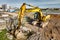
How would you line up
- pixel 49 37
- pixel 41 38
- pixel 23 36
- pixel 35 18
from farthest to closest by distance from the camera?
→ pixel 35 18 < pixel 23 36 < pixel 49 37 < pixel 41 38

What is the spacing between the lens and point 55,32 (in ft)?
69.4

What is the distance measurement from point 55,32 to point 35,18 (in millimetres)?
10452

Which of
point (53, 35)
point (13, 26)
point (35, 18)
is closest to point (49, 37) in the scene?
point (53, 35)

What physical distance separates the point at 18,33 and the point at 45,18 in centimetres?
766

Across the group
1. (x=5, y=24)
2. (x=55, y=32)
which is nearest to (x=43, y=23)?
(x=5, y=24)

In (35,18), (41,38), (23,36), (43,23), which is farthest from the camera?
(35,18)

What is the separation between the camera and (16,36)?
22688 mm

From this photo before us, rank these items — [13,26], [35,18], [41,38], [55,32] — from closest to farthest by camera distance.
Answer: [41,38], [55,32], [13,26], [35,18]

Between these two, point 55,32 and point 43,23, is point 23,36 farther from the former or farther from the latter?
point 43,23

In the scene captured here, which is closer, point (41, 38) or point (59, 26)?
point (41, 38)

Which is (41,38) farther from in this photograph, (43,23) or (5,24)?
(43,23)

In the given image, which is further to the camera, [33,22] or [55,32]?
[33,22]

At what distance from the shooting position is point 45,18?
30.2 metres

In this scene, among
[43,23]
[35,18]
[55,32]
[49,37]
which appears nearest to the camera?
[49,37]
